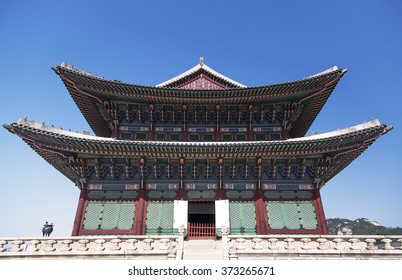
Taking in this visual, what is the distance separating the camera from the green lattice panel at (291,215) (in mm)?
18141

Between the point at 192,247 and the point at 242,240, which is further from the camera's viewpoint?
the point at 192,247

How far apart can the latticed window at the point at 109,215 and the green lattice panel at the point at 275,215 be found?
9348 mm

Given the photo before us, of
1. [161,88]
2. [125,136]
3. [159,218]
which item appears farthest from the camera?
[125,136]

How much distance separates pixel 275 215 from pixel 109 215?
11.4 metres

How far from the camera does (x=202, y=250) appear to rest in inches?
567

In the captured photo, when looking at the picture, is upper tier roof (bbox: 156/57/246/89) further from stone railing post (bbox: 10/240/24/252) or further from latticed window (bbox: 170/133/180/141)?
stone railing post (bbox: 10/240/24/252)

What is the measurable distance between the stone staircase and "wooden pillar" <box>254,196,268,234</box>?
363 centimetres

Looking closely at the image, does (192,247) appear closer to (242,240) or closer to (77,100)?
(242,240)

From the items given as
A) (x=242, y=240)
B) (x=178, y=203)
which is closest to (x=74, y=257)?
(x=178, y=203)

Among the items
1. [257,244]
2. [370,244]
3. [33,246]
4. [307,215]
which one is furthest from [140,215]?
[370,244]

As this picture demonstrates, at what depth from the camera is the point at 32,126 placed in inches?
685

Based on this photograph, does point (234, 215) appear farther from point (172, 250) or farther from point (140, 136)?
point (140, 136)
